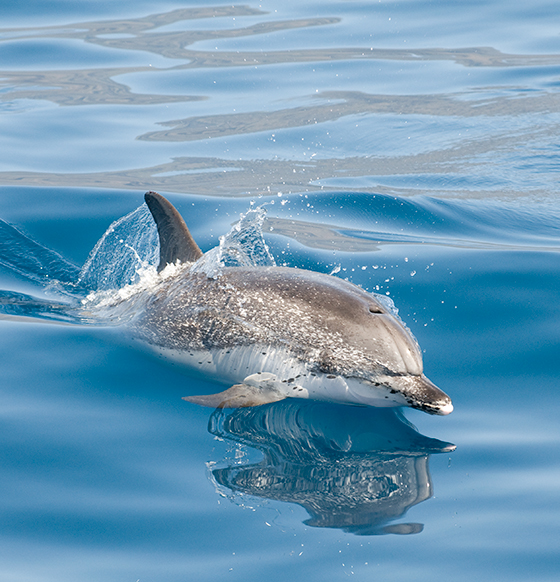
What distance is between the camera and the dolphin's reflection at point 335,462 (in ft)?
13.0

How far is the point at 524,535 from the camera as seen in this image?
3.82 meters

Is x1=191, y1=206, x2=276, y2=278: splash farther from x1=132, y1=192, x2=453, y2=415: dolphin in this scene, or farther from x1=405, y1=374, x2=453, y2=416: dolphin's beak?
x1=405, y1=374, x2=453, y2=416: dolphin's beak

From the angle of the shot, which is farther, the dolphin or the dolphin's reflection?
the dolphin

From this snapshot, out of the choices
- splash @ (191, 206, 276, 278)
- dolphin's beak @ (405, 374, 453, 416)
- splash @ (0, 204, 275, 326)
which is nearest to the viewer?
dolphin's beak @ (405, 374, 453, 416)

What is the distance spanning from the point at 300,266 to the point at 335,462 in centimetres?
338

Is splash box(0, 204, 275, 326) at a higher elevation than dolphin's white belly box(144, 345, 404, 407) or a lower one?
Answer: higher

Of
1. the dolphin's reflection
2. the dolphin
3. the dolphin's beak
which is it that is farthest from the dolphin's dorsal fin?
the dolphin's beak

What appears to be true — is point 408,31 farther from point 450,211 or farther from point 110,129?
point 450,211

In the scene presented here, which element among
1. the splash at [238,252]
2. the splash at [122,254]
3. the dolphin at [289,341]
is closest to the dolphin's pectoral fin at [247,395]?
the dolphin at [289,341]

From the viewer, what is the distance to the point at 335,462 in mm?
4414

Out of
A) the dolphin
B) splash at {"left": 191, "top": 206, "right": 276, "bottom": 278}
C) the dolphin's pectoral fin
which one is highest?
splash at {"left": 191, "top": 206, "right": 276, "bottom": 278}

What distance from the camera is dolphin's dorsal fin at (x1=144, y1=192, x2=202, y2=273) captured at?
6.48m

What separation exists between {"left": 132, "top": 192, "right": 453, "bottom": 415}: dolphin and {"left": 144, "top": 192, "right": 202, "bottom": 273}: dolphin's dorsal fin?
2.56 feet

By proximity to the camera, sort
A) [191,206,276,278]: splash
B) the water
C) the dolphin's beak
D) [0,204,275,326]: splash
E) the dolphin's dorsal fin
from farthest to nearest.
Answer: the dolphin's dorsal fin → [0,204,275,326]: splash → [191,206,276,278]: splash → the dolphin's beak → the water
